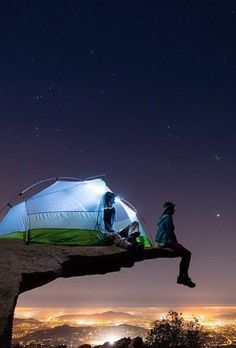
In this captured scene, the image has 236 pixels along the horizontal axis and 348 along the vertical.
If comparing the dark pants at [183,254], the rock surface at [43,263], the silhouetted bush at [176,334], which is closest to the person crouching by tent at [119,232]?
the rock surface at [43,263]

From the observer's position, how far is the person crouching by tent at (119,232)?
14.3 m

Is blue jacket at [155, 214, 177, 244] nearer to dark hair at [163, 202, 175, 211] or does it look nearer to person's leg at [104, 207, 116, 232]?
dark hair at [163, 202, 175, 211]

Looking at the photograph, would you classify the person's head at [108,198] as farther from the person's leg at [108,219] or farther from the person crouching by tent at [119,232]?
the person's leg at [108,219]

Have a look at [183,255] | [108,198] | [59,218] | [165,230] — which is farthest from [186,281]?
[59,218]

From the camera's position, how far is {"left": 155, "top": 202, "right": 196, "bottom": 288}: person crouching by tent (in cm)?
1447

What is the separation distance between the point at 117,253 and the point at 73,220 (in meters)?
2.47

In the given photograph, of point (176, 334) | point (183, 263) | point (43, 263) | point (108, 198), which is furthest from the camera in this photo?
point (176, 334)

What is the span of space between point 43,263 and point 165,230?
196 inches

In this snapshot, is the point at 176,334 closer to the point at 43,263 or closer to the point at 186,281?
the point at 186,281

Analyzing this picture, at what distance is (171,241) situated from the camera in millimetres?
14688

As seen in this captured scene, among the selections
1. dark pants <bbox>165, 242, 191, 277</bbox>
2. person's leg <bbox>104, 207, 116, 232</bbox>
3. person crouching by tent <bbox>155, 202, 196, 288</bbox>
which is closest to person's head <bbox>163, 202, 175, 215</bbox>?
person crouching by tent <bbox>155, 202, 196, 288</bbox>

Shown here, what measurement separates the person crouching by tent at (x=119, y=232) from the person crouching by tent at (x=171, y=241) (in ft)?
3.37

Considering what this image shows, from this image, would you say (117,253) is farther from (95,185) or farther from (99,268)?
(95,185)

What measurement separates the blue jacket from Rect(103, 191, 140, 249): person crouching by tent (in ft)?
3.12
